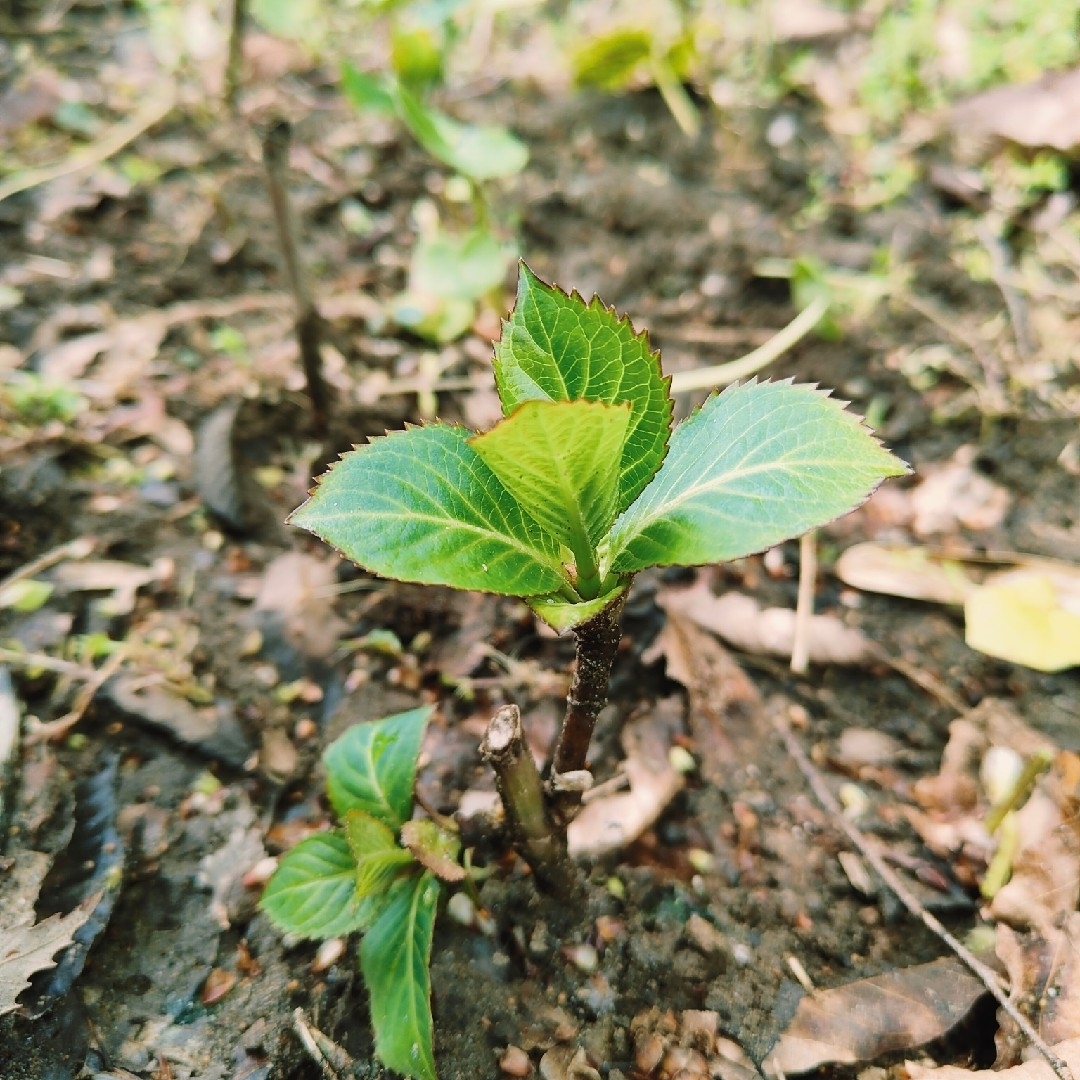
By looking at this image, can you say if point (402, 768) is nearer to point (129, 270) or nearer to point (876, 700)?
point (876, 700)

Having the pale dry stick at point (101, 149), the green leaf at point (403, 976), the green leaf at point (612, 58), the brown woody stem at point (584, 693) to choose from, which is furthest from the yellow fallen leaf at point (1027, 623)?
the pale dry stick at point (101, 149)

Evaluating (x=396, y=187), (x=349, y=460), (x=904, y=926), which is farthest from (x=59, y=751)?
(x=396, y=187)

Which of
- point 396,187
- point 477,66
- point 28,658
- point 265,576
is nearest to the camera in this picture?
point 28,658

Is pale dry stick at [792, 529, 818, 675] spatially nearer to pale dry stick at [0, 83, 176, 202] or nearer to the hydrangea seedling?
the hydrangea seedling

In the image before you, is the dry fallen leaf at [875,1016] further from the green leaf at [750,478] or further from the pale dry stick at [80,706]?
the pale dry stick at [80,706]

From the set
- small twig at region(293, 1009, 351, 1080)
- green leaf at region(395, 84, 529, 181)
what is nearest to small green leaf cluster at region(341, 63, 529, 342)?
green leaf at region(395, 84, 529, 181)

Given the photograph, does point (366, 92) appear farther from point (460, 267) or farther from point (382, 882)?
point (382, 882)
